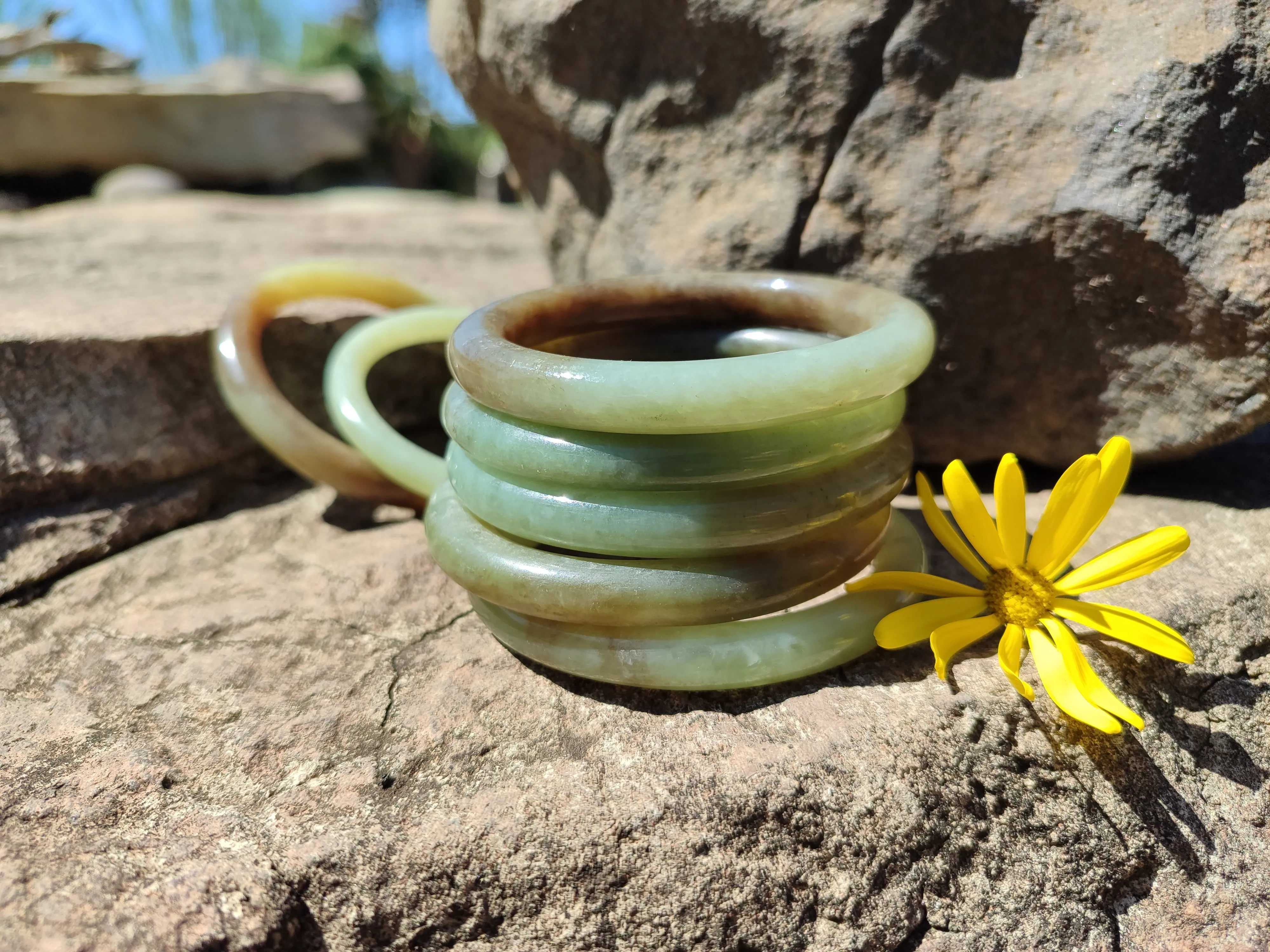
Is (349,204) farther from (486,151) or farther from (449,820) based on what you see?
(486,151)

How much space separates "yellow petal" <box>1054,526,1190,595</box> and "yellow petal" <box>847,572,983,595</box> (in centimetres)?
13

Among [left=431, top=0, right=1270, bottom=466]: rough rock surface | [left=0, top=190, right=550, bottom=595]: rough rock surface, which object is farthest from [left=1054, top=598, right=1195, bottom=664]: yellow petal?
[left=0, top=190, right=550, bottom=595]: rough rock surface

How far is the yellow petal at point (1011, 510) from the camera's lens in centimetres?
128

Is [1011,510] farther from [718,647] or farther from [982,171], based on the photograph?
[982,171]

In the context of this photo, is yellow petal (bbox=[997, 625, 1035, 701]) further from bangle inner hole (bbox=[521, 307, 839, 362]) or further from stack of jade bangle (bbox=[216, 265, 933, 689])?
bangle inner hole (bbox=[521, 307, 839, 362])

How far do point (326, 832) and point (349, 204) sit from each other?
15.9 ft

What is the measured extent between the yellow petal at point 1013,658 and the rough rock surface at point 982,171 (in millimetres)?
644

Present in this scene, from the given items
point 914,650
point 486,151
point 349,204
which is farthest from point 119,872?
point 486,151

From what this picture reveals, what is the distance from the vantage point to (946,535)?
4.53 ft

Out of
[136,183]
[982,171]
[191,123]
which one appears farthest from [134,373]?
[191,123]

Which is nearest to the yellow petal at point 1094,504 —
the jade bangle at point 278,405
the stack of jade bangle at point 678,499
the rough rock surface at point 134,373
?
the stack of jade bangle at point 678,499

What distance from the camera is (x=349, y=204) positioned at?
534 cm

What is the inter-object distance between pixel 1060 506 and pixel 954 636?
0.24m

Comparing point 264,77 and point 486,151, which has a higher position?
point 264,77
